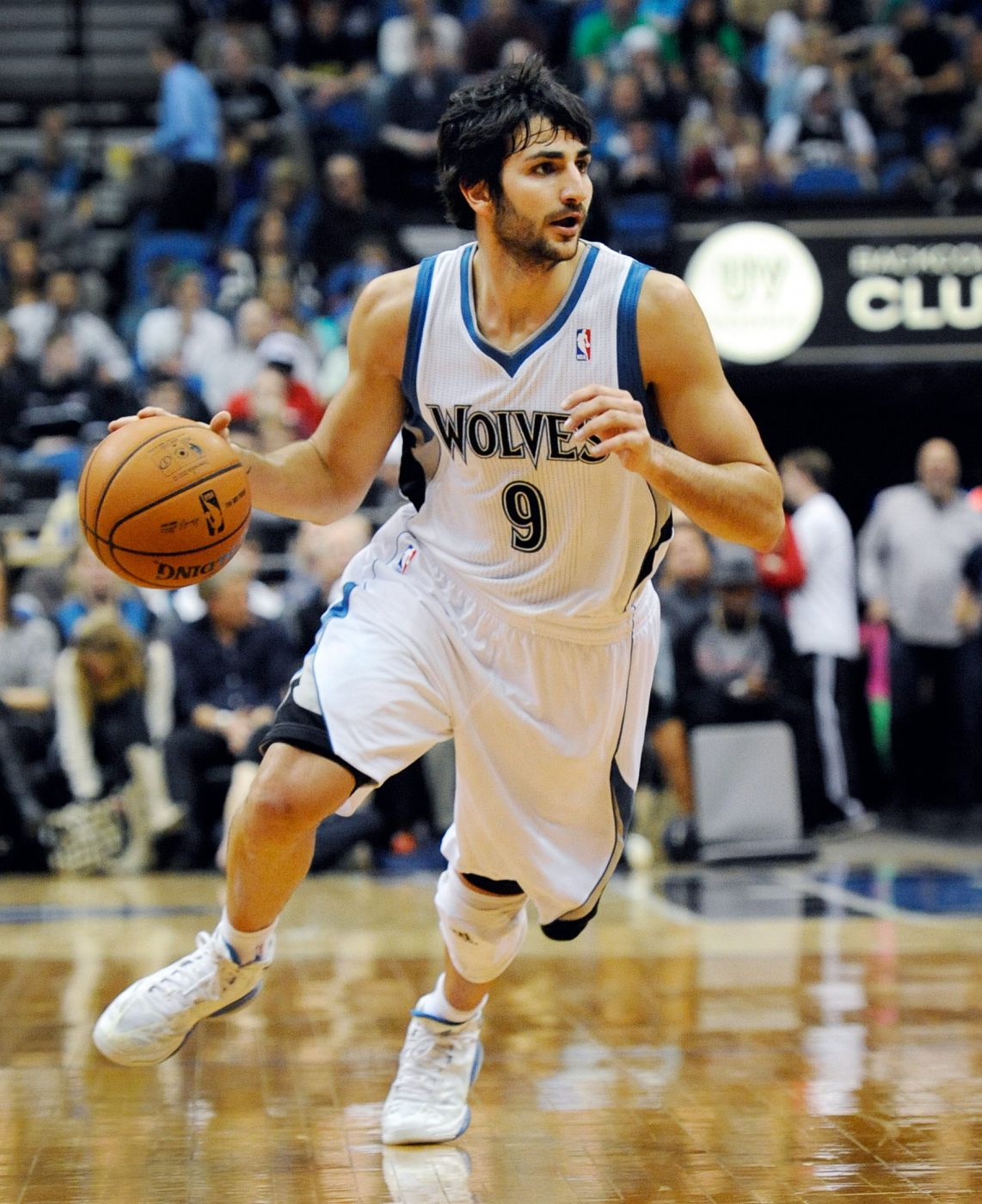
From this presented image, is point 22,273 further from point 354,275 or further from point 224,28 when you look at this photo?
point 224,28

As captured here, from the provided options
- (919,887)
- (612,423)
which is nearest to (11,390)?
(919,887)

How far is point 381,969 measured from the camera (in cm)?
609

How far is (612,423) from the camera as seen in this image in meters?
3.32

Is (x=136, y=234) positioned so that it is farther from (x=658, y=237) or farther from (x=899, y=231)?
(x=899, y=231)

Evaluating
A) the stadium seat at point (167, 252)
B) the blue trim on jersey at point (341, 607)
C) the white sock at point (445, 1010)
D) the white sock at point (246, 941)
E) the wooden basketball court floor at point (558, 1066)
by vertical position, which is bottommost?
the wooden basketball court floor at point (558, 1066)

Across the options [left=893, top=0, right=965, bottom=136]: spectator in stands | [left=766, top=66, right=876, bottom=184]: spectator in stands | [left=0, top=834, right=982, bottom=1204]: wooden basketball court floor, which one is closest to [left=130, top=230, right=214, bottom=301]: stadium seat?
[left=766, top=66, right=876, bottom=184]: spectator in stands

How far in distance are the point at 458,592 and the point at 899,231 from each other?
8.25 metres

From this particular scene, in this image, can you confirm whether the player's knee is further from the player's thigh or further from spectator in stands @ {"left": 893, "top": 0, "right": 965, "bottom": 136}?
spectator in stands @ {"left": 893, "top": 0, "right": 965, "bottom": 136}

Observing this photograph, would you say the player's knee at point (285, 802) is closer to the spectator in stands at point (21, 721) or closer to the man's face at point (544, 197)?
the man's face at point (544, 197)

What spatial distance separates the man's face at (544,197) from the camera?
3744 millimetres

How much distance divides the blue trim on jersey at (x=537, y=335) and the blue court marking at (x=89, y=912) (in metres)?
4.10

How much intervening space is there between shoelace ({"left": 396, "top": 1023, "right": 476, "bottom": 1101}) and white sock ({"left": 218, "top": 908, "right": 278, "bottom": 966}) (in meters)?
0.45

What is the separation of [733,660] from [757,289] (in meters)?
2.96

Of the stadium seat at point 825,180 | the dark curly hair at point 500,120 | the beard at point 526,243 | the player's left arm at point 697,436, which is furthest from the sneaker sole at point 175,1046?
the stadium seat at point 825,180
